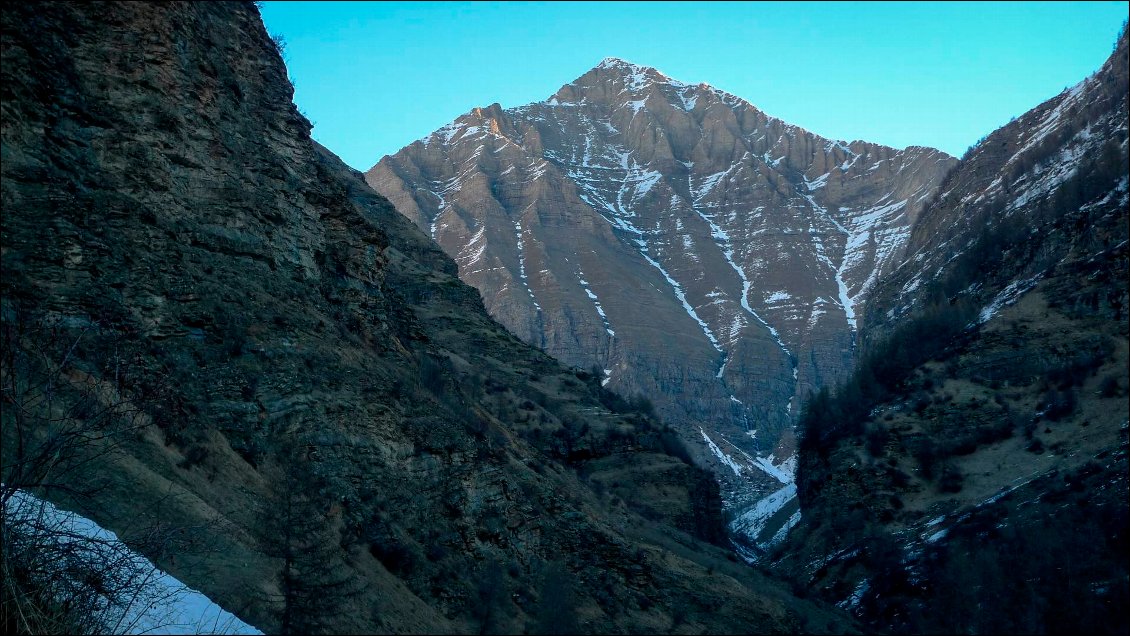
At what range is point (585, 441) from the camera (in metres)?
47.5

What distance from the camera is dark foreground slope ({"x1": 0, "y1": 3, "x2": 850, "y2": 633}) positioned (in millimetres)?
15375

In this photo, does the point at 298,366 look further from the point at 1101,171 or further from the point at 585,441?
the point at 1101,171

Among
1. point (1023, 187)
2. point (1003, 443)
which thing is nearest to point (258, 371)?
point (1003, 443)

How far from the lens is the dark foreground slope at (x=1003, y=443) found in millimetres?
32312

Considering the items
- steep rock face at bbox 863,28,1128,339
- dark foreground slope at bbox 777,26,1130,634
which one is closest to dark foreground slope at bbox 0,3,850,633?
dark foreground slope at bbox 777,26,1130,634

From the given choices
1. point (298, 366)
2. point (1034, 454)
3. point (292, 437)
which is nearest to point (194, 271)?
point (298, 366)

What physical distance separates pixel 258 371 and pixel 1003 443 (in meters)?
37.5

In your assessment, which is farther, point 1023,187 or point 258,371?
point 1023,187

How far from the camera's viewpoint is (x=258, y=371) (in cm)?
2120

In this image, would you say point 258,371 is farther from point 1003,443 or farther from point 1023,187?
point 1023,187

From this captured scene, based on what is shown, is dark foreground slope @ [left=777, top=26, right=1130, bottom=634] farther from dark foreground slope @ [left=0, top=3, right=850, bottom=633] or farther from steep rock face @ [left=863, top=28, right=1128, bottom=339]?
dark foreground slope @ [left=0, top=3, right=850, bottom=633]

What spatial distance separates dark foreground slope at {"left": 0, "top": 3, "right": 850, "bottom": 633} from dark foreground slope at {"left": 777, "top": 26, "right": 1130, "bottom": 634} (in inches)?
311

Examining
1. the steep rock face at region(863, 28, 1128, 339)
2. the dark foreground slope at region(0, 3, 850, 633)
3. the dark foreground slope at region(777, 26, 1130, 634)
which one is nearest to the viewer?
the dark foreground slope at region(0, 3, 850, 633)

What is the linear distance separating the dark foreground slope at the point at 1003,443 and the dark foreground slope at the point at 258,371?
789 cm
